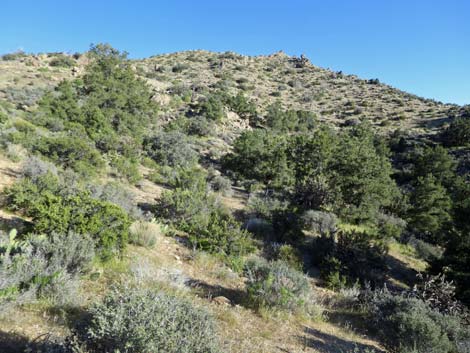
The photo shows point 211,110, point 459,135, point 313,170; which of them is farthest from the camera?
point 211,110

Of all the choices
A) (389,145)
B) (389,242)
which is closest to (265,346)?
(389,242)

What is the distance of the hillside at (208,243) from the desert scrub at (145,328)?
A: 2 cm

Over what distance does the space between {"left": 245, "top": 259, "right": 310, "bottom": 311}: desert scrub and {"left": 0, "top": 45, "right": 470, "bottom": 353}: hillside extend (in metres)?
0.04

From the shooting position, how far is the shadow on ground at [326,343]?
473 cm

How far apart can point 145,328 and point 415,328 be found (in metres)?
4.55

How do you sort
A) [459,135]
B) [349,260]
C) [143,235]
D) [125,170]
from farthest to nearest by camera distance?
1. [459,135]
2. [125,170]
3. [349,260]
4. [143,235]

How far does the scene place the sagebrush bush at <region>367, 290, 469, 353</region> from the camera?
4.82 m

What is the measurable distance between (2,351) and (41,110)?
60.5 ft

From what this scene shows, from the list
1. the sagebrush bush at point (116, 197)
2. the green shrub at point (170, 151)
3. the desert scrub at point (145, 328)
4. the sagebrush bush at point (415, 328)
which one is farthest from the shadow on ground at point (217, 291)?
the green shrub at point (170, 151)

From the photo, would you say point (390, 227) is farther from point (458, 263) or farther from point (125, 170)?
point (125, 170)

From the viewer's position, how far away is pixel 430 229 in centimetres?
1608

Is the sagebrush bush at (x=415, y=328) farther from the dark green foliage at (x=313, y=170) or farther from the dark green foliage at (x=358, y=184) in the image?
the dark green foliage at (x=358, y=184)

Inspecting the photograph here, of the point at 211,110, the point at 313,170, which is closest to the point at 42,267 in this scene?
the point at 313,170

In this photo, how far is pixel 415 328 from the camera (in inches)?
196
